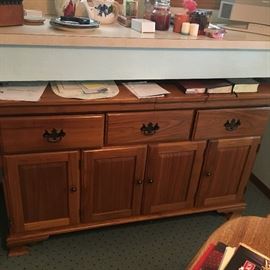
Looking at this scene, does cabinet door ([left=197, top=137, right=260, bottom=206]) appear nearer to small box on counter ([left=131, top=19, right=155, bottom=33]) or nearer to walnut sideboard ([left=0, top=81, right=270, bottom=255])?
walnut sideboard ([left=0, top=81, right=270, bottom=255])

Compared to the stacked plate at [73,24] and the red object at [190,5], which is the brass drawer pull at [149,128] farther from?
the red object at [190,5]

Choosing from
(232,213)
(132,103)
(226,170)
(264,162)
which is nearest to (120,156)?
(132,103)

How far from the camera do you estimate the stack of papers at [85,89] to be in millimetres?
1211

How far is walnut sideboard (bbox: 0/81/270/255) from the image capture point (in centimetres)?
121

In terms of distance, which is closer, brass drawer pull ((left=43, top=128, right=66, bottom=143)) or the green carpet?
brass drawer pull ((left=43, top=128, right=66, bottom=143))

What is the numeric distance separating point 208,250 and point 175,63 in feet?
2.61

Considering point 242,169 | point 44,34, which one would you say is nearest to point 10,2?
point 44,34

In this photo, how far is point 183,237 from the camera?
1653 millimetres

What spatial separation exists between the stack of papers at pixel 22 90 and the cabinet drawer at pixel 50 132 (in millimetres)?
77

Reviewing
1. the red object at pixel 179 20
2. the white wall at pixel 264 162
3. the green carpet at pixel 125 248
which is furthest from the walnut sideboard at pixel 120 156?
the white wall at pixel 264 162

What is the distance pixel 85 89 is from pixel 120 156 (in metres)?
0.33

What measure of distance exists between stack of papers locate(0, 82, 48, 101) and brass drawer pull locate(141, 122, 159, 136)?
447mm

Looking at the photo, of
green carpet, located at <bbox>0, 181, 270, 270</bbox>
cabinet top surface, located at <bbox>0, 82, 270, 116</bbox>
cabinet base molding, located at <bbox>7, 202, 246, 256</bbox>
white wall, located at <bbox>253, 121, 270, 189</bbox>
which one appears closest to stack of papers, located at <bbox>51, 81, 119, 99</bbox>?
cabinet top surface, located at <bbox>0, 82, 270, 116</bbox>

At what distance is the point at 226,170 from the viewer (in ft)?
5.26
